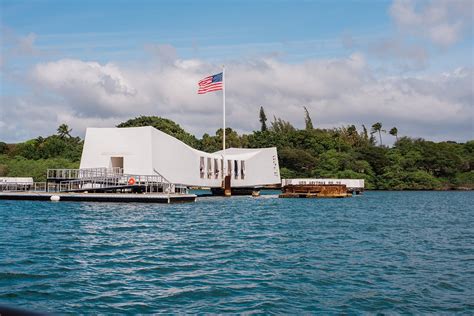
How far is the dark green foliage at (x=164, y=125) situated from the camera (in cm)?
10006

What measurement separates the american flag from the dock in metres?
11.5

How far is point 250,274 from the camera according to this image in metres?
13.9

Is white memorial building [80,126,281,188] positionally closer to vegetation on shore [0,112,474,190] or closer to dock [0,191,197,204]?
dock [0,191,197,204]

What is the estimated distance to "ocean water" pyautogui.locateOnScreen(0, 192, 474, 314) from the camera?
35.7 ft

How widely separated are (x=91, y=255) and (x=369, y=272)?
25.5 ft

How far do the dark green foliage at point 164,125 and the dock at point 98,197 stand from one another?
186 ft

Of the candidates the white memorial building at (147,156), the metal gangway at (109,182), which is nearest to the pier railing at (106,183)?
the metal gangway at (109,182)

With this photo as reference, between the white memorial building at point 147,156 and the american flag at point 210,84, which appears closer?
the white memorial building at point 147,156

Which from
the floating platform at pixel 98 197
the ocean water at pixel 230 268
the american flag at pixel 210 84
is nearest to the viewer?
the ocean water at pixel 230 268

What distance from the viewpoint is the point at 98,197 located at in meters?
39.9

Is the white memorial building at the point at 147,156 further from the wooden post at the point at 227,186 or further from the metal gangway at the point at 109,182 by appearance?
the wooden post at the point at 227,186

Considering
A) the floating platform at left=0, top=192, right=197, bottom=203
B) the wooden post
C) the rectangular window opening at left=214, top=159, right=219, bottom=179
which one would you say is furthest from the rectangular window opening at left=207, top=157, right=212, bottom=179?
the floating platform at left=0, top=192, right=197, bottom=203

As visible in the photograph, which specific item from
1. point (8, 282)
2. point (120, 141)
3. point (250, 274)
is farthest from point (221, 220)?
point (120, 141)

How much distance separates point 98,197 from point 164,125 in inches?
A: 2392
